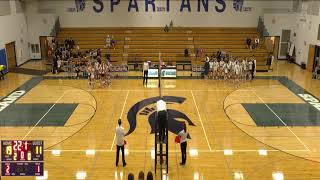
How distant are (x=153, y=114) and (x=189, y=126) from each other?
2302 millimetres

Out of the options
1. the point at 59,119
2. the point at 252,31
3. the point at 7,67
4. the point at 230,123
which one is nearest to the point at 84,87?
the point at 59,119

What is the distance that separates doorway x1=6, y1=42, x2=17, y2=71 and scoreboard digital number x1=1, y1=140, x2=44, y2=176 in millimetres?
21267

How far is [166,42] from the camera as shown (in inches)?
1249

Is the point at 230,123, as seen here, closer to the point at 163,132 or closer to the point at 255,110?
the point at 255,110

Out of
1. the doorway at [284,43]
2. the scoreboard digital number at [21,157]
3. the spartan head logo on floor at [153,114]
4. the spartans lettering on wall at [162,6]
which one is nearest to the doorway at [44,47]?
the spartans lettering on wall at [162,6]

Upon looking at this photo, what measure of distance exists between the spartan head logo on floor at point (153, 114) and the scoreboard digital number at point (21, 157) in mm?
6669

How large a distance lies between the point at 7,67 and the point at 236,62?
1743cm

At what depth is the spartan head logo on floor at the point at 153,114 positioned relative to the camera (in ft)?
52.7

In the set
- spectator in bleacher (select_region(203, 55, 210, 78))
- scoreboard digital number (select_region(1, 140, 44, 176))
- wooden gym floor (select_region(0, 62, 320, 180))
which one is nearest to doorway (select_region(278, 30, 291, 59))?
wooden gym floor (select_region(0, 62, 320, 180))

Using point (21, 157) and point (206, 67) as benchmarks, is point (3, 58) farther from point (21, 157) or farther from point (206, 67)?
point (21, 157)

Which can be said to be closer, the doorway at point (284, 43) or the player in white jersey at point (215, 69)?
the player in white jersey at point (215, 69)

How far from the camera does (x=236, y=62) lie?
2434 centimetres

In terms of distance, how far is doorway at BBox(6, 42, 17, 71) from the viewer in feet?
92.8

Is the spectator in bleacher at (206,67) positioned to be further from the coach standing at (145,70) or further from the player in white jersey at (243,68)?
the coach standing at (145,70)
